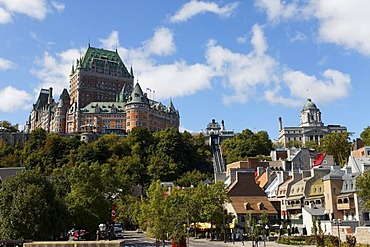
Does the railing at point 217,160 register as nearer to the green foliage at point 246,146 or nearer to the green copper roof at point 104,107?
the green foliage at point 246,146

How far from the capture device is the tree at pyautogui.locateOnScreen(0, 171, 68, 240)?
44.2 m

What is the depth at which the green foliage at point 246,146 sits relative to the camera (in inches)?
5837

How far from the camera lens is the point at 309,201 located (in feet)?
246

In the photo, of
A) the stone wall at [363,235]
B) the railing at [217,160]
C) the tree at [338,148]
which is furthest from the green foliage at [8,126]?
the stone wall at [363,235]

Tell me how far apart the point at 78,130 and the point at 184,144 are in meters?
56.2

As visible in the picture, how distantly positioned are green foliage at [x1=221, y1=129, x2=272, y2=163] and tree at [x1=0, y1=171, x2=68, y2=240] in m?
101

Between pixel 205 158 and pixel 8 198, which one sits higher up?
pixel 205 158

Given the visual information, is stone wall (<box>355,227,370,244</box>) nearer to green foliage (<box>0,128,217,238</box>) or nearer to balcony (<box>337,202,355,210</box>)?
balcony (<box>337,202,355,210</box>)

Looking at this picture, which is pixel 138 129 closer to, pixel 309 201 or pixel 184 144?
pixel 184 144

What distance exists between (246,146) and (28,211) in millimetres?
110588

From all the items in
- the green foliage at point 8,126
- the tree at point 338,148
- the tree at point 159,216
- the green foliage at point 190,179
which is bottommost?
the tree at point 159,216

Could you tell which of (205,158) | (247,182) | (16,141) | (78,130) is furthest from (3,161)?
(247,182)

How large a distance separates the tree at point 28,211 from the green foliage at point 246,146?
101m

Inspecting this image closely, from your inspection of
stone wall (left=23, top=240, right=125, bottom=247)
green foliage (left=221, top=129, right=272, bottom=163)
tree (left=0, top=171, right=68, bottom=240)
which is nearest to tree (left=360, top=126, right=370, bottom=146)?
green foliage (left=221, top=129, right=272, bottom=163)
